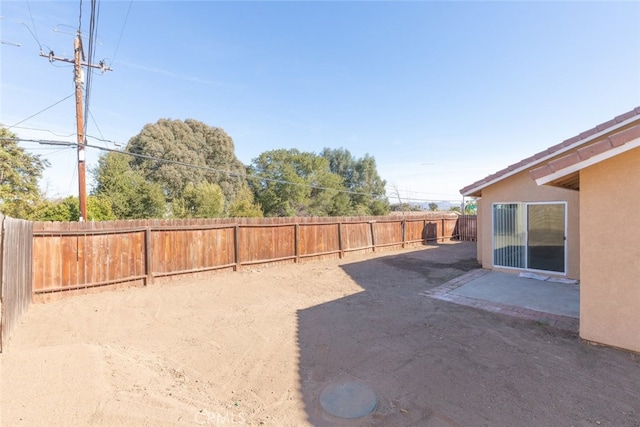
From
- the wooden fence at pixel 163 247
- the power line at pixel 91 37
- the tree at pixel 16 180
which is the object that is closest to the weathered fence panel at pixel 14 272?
the wooden fence at pixel 163 247

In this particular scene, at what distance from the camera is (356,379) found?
3.34 meters

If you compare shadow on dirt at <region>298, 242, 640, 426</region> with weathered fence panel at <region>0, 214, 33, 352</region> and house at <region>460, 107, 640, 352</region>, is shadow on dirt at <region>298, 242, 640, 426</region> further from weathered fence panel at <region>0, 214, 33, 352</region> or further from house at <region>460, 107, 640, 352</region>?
weathered fence panel at <region>0, 214, 33, 352</region>

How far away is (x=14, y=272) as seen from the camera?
4.51 meters

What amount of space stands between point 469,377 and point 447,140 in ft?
61.1

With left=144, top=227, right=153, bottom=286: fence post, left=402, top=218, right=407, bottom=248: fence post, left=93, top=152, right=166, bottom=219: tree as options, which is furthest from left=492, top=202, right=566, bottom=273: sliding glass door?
left=93, top=152, right=166, bottom=219: tree

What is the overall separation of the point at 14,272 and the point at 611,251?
873 cm

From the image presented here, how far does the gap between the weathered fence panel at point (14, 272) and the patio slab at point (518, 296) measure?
294 inches

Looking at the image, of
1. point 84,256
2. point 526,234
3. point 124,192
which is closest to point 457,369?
point 526,234

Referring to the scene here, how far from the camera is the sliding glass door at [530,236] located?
26.5 ft

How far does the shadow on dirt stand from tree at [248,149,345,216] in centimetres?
2395

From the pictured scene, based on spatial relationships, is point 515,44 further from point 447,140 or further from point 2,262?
point 2,262

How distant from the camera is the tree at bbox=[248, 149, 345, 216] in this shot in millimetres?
29531

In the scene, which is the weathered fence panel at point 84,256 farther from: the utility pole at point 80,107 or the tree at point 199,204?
the tree at point 199,204

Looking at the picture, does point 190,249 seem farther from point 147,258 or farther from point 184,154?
point 184,154
